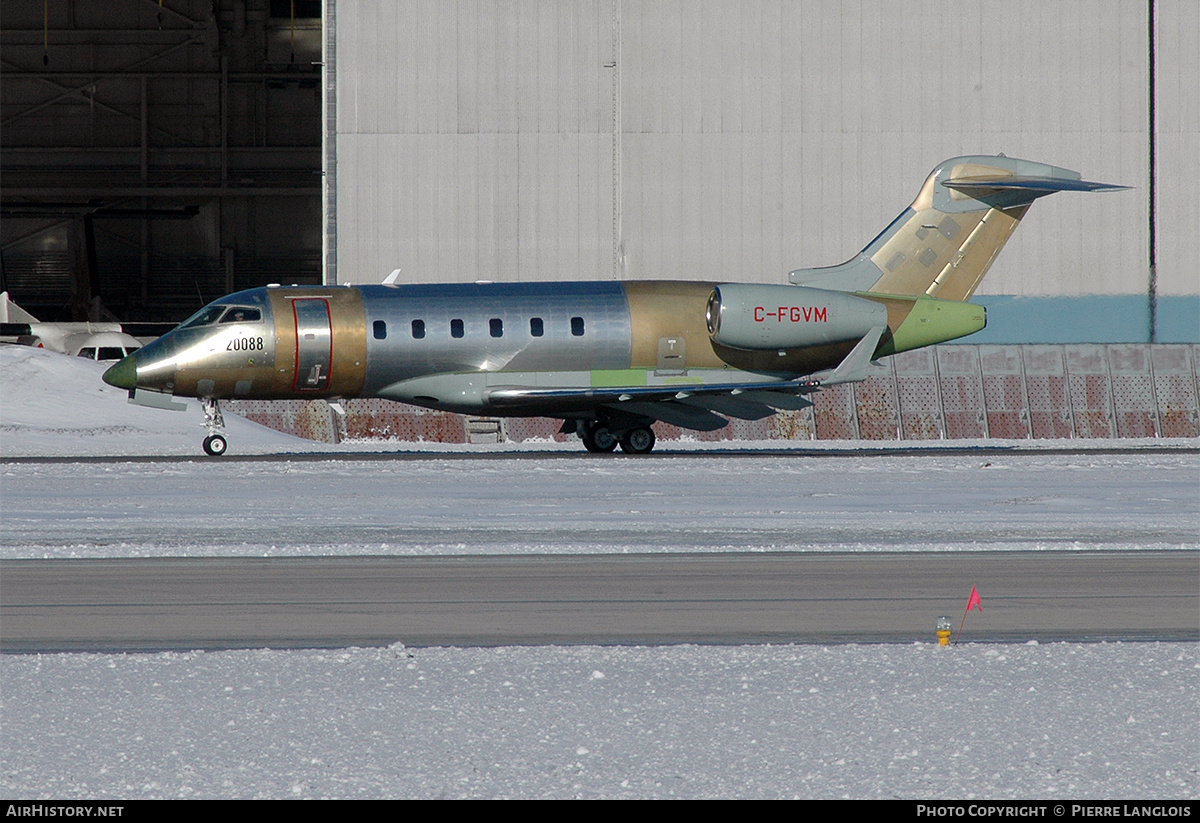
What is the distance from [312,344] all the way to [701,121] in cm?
1276

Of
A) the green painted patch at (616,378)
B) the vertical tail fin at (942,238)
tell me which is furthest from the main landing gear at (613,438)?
the vertical tail fin at (942,238)

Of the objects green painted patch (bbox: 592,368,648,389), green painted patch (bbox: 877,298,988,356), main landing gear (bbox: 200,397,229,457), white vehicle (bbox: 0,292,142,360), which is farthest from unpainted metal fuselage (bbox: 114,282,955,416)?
white vehicle (bbox: 0,292,142,360)

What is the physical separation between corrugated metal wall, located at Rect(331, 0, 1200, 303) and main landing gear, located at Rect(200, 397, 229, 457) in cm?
818

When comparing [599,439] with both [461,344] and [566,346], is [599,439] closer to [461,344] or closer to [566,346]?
[566,346]

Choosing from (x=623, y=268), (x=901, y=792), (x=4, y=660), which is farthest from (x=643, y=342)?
(x=901, y=792)

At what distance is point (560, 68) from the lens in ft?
111

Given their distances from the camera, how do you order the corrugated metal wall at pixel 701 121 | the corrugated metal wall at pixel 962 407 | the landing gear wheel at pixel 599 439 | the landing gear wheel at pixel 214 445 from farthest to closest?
the corrugated metal wall at pixel 701 121 < the corrugated metal wall at pixel 962 407 < the landing gear wheel at pixel 599 439 < the landing gear wheel at pixel 214 445

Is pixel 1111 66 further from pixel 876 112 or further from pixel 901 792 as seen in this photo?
pixel 901 792

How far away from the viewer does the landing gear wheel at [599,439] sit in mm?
27266

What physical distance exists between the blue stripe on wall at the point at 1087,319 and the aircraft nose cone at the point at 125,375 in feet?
64.5

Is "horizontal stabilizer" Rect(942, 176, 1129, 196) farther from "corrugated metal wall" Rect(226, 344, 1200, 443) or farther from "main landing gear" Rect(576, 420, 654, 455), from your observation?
"main landing gear" Rect(576, 420, 654, 455)

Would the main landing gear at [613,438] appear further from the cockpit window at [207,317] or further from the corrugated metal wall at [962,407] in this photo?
the cockpit window at [207,317]

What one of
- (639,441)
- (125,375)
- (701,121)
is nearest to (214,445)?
(125,375)

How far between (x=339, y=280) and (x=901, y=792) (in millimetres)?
28886
